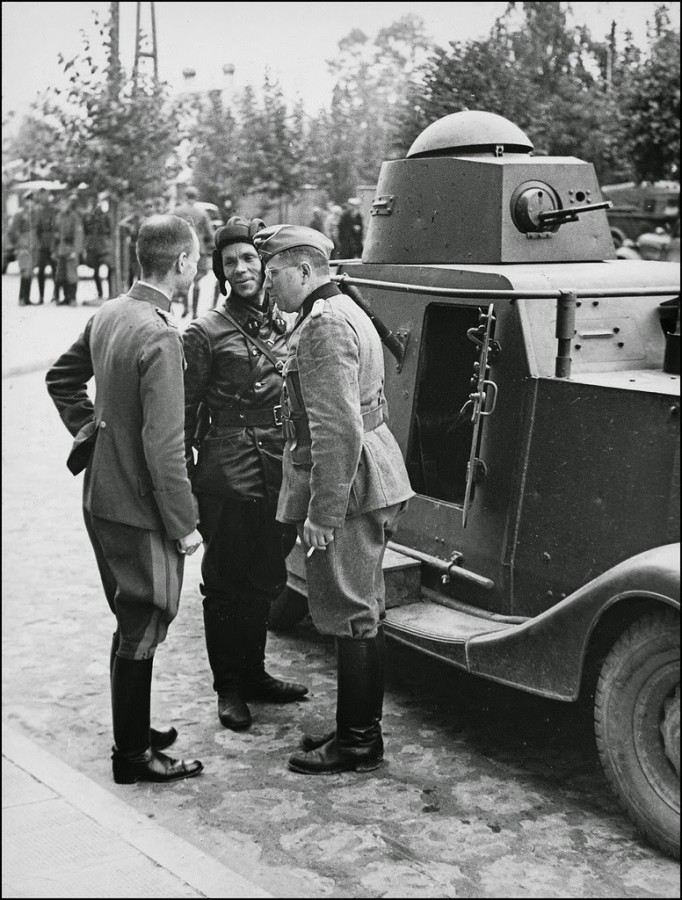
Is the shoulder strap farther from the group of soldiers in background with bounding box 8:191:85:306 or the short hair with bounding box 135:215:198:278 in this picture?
the group of soldiers in background with bounding box 8:191:85:306

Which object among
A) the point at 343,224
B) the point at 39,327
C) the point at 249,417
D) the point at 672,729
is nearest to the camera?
the point at 672,729

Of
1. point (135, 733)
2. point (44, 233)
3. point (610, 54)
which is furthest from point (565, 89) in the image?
point (135, 733)

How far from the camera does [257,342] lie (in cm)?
514

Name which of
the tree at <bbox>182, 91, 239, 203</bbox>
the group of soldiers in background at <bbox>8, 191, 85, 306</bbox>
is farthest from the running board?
the group of soldiers in background at <bbox>8, 191, 85, 306</bbox>

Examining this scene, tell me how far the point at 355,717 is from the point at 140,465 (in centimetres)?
124

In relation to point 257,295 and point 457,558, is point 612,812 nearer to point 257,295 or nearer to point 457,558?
point 457,558

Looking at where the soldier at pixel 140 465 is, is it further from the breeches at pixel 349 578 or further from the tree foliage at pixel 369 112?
the tree foliage at pixel 369 112

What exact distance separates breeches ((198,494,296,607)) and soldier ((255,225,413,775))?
0.54m

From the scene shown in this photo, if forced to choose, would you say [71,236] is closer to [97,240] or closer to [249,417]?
[97,240]

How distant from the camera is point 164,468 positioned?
430cm

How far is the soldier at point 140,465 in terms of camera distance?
430 cm

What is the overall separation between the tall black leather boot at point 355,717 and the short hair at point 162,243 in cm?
151

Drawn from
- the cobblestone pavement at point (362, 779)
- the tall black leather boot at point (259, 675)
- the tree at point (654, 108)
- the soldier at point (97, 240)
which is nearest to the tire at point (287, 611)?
the cobblestone pavement at point (362, 779)

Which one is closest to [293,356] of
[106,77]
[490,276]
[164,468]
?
[164,468]
